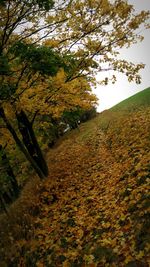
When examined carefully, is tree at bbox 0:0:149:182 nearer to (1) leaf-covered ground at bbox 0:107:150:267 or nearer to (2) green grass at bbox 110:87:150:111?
(1) leaf-covered ground at bbox 0:107:150:267

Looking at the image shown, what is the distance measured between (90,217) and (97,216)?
1.11 ft

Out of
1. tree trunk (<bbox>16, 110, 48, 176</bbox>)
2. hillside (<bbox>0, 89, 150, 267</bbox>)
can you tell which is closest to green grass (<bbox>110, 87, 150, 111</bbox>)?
tree trunk (<bbox>16, 110, 48, 176</bbox>)

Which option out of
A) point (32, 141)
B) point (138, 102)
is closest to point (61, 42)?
point (32, 141)

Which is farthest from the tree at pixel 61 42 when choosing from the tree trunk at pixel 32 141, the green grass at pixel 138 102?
the green grass at pixel 138 102

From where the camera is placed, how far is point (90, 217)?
8.28 m

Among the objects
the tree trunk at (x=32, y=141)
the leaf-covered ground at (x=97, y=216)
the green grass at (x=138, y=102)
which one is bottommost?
the leaf-covered ground at (x=97, y=216)

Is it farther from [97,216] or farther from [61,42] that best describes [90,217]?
[61,42]

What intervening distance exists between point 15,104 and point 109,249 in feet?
20.8

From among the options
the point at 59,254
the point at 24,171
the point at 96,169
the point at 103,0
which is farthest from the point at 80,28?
the point at 24,171

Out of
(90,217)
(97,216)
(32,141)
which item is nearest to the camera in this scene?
(97,216)

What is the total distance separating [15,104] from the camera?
11.1 m

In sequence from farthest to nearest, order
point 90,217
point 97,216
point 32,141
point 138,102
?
point 138,102, point 32,141, point 90,217, point 97,216

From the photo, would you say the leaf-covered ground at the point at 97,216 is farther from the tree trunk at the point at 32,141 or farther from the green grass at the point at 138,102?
the green grass at the point at 138,102

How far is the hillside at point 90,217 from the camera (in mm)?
6340
